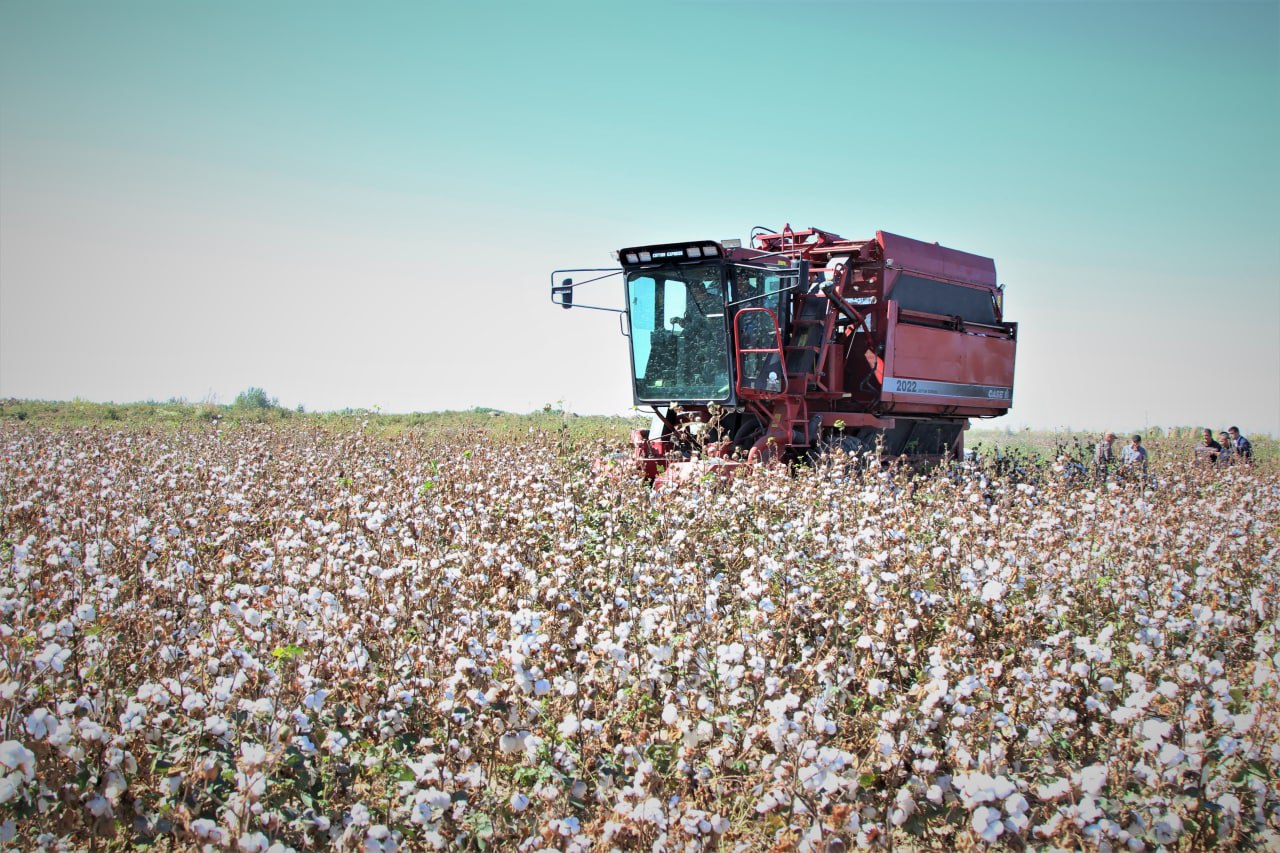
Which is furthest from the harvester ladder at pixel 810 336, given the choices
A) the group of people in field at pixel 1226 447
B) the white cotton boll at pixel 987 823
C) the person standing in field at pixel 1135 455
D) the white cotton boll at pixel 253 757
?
the white cotton boll at pixel 253 757

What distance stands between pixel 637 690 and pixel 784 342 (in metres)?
7.87

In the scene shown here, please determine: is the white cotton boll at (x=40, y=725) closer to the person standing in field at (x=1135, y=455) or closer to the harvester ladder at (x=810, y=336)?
the harvester ladder at (x=810, y=336)

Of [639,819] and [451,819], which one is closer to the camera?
[639,819]

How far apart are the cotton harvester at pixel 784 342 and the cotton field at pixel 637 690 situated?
4.72 m

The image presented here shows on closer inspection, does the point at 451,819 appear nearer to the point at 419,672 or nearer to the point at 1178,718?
the point at 419,672

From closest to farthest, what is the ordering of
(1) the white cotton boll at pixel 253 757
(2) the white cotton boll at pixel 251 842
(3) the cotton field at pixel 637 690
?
(2) the white cotton boll at pixel 251 842, (1) the white cotton boll at pixel 253 757, (3) the cotton field at pixel 637 690

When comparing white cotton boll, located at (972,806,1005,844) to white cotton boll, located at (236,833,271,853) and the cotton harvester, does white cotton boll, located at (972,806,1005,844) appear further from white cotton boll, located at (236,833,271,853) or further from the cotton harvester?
the cotton harvester

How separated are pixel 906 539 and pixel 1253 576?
247 cm

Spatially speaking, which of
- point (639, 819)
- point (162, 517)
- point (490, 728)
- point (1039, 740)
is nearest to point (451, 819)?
point (490, 728)

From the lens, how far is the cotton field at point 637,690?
280 cm

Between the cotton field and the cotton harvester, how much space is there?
472 centimetres

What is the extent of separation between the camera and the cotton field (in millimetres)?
2801

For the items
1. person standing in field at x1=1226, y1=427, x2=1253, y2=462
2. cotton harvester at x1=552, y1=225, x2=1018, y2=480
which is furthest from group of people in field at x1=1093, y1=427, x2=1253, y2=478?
cotton harvester at x1=552, y1=225, x2=1018, y2=480

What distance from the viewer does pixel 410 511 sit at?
6.21m
